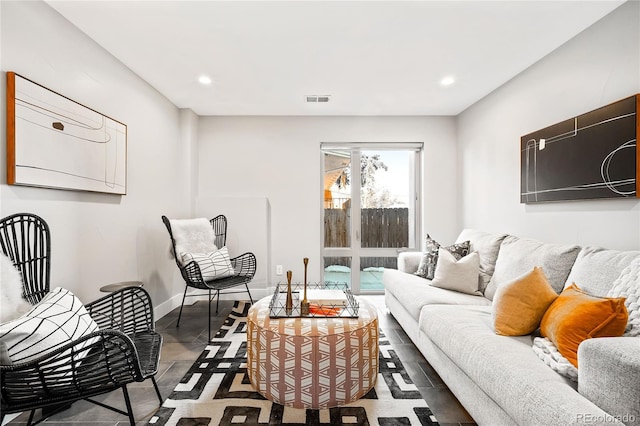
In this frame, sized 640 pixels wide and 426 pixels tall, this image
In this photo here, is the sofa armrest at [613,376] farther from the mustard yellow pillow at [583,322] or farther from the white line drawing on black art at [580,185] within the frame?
the white line drawing on black art at [580,185]

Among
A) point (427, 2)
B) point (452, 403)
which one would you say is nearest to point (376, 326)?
point (452, 403)

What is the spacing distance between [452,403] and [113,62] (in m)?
3.59

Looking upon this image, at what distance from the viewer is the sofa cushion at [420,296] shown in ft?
7.95

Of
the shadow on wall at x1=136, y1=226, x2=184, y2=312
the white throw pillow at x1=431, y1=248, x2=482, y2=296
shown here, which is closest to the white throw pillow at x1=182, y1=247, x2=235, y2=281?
the shadow on wall at x1=136, y1=226, x2=184, y2=312

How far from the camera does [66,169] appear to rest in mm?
2164

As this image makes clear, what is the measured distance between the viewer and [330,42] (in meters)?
2.44

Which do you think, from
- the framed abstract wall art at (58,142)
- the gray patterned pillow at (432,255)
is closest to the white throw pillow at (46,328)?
the framed abstract wall art at (58,142)

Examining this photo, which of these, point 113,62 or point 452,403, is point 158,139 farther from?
point 452,403

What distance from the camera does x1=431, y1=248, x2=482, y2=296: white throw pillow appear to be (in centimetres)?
269

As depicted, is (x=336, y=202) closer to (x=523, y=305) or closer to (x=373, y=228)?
(x=373, y=228)

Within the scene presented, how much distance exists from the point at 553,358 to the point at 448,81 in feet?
8.66

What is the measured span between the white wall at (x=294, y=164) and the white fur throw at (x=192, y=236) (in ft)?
2.53

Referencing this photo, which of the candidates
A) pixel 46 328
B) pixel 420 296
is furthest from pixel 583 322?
pixel 46 328

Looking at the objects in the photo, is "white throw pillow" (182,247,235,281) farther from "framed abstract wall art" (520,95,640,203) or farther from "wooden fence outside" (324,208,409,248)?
"framed abstract wall art" (520,95,640,203)
